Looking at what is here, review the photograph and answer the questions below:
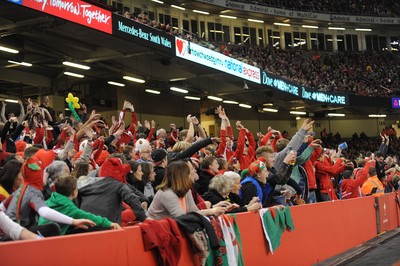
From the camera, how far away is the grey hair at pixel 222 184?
7555mm

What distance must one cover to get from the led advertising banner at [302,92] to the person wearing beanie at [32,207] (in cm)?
2355

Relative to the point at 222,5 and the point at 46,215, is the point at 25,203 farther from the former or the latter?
the point at 222,5

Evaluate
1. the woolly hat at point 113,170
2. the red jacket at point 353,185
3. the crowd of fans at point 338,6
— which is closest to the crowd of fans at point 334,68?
Answer: the crowd of fans at point 338,6

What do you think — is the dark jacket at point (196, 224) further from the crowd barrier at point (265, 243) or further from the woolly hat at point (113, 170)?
the woolly hat at point (113, 170)

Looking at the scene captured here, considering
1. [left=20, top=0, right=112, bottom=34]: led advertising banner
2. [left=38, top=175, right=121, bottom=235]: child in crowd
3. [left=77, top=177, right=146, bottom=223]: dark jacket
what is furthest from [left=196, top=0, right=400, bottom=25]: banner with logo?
[left=38, top=175, right=121, bottom=235]: child in crowd

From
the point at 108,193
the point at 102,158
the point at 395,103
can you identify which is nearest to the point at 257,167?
the point at 102,158

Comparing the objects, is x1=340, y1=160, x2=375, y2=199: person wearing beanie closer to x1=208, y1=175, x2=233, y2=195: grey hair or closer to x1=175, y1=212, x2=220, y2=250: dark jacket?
x1=208, y1=175, x2=233, y2=195: grey hair

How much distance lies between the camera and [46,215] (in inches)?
207

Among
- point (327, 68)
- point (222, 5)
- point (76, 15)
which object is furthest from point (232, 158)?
point (327, 68)

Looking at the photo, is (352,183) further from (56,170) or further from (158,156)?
(56,170)

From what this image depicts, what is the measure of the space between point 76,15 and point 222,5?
21.6 metres

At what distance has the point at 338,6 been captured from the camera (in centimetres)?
4691

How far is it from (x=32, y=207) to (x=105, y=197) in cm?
80

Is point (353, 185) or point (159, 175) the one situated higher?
point (159, 175)
